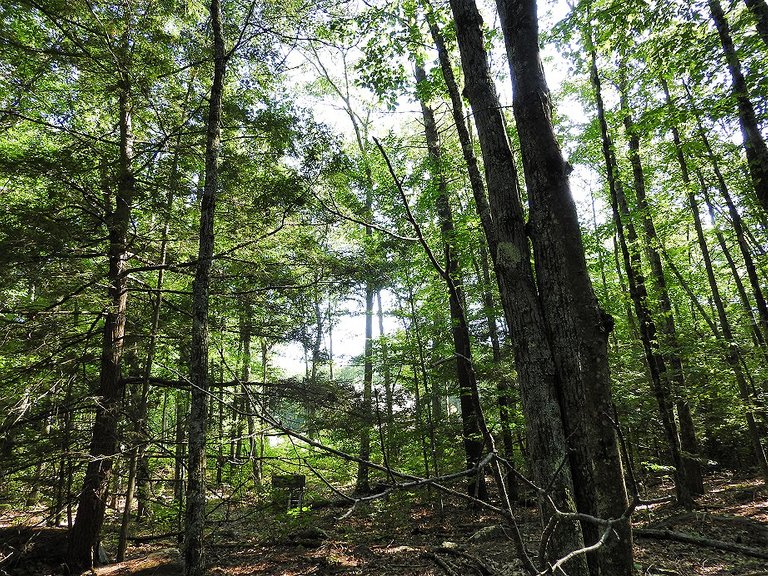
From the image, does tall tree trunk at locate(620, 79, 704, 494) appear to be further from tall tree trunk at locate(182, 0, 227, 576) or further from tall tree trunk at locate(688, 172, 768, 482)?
tall tree trunk at locate(182, 0, 227, 576)

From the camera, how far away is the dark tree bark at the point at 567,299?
2.50 m

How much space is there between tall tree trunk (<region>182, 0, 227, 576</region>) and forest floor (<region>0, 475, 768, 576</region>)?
2.32 ft

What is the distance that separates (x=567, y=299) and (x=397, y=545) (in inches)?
279

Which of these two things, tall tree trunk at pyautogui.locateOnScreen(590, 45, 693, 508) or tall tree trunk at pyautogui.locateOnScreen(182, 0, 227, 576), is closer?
tall tree trunk at pyautogui.locateOnScreen(182, 0, 227, 576)

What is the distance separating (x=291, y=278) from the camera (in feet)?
27.1

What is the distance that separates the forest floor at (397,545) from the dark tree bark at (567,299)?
3326mm

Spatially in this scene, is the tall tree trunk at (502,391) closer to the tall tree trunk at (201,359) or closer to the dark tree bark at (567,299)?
the tall tree trunk at (201,359)

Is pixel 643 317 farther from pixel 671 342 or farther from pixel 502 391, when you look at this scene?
pixel 502 391

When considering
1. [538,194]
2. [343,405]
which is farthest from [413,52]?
[343,405]

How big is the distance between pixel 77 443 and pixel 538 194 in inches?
296

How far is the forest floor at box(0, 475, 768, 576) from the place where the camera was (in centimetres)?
602

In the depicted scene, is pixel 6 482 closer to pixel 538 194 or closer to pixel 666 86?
pixel 538 194

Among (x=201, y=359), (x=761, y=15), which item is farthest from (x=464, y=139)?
(x=761, y=15)

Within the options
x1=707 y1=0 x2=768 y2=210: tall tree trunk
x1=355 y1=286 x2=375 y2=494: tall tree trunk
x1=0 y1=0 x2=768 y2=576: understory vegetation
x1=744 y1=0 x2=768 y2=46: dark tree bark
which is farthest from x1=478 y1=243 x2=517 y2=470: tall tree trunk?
x1=744 y1=0 x2=768 y2=46: dark tree bark
